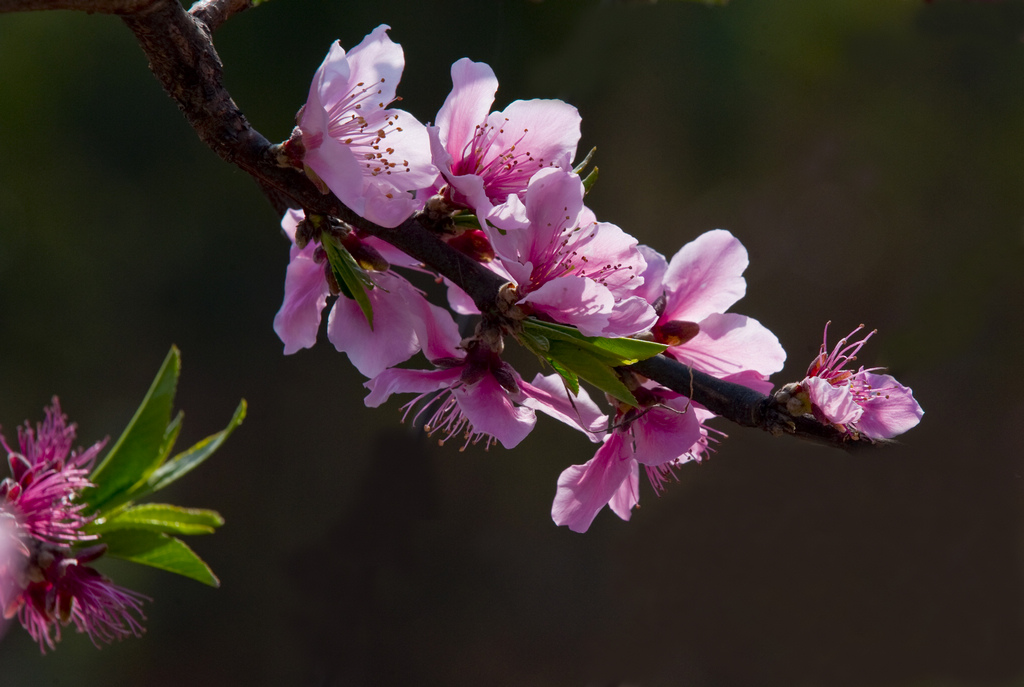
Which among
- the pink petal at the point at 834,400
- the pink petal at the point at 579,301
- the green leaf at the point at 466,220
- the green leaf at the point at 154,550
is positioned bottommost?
the green leaf at the point at 154,550

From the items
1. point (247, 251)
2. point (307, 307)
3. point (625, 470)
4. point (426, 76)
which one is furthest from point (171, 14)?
point (247, 251)

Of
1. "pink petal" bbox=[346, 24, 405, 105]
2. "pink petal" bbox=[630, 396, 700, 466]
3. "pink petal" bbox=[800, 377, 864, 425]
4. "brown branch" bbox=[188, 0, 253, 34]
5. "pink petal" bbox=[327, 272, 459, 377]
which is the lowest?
"pink petal" bbox=[630, 396, 700, 466]

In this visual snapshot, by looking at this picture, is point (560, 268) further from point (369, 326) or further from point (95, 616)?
point (95, 616)

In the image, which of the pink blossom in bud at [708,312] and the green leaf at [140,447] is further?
the green leaf at [140,447]

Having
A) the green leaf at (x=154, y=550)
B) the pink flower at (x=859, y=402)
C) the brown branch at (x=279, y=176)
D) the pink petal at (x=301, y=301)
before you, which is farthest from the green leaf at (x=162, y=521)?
the pink flower at (x=859, y=402)

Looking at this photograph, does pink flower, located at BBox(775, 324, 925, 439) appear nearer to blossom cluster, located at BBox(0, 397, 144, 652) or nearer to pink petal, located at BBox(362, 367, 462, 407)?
pink petal, located at BBox(362, 367, 462, 407)

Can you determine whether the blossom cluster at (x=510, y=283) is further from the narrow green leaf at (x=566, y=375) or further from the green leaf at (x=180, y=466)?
the green leaf at (x=180, y=466)

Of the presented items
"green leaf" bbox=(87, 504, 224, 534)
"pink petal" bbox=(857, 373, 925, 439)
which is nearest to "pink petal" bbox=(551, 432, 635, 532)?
"pink petal" bbox=(857, 373, 925, 439)
